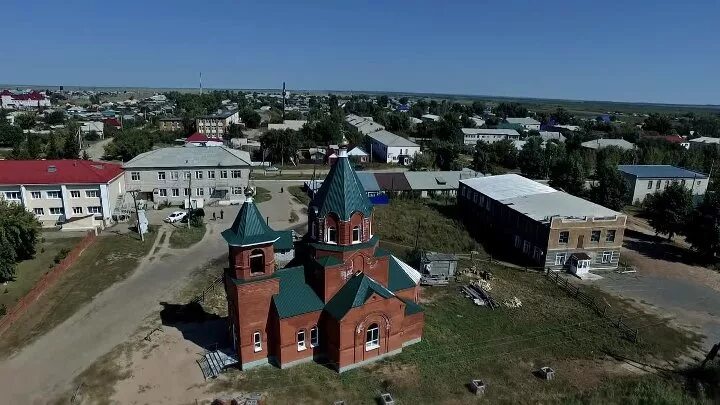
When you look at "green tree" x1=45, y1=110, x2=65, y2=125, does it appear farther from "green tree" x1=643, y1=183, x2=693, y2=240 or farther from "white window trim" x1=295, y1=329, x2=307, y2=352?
"green tree" x1=643, y1=183, x2=693, y2=240

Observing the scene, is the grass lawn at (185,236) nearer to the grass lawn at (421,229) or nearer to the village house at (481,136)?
the grass lawn at (421,229)

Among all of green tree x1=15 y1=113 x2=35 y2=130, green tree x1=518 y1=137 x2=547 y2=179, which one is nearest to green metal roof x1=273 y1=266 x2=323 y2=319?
green tree x1=518 y1=137 x2=547 y2=179

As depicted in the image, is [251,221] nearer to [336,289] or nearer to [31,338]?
[336,289]

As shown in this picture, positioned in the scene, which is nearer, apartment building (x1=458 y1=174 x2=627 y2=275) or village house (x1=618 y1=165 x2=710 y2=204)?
apartment building (x1=458 y1=174 x2=627 y2=275)

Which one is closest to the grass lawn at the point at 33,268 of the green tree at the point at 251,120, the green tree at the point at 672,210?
the green tree at the point at 672,210

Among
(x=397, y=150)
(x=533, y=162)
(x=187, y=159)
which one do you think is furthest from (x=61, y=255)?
(x=533, y=162)

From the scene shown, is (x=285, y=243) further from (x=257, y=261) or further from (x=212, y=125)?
(x=212, y=125)
